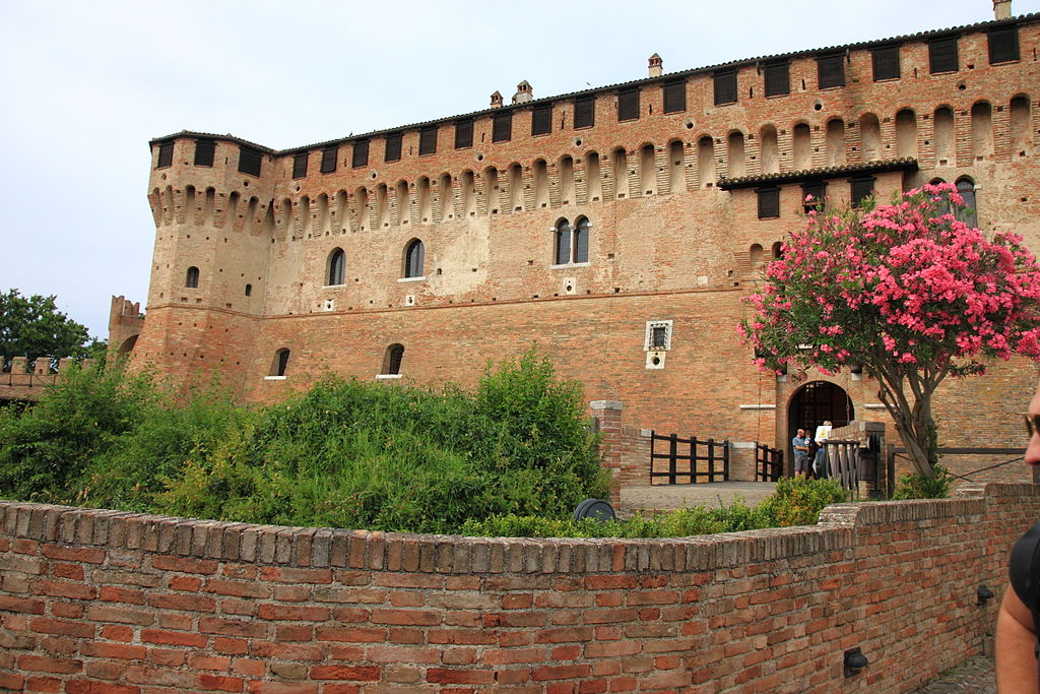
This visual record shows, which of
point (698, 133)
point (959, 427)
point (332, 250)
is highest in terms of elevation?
point (698, 133)

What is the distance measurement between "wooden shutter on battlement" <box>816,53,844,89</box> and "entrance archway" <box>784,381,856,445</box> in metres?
8.77

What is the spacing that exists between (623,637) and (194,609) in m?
2.42

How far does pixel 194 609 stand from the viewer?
4.43 metres

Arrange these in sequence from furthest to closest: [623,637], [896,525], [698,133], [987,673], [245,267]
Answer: [245,267], [698,133], [987,673], [896,525], [623,637]

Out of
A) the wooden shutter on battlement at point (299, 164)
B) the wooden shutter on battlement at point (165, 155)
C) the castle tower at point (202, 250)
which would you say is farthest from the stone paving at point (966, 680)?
the wooden shutter on battlement at point (165, 155)

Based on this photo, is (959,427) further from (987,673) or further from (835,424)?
(987,673)

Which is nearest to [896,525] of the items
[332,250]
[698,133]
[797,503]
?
[797,503]

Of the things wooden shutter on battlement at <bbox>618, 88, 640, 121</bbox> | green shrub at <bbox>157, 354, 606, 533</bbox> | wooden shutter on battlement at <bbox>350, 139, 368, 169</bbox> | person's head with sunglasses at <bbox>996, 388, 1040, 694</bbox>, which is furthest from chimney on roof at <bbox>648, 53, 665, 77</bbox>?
person's head with sunglasses at <bbox>996, 388, 1040, 694</bbox>

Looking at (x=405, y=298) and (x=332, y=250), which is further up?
(x=332, y=250)

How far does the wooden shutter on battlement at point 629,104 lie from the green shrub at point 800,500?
19.4 m

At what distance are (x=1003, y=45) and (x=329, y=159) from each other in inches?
905

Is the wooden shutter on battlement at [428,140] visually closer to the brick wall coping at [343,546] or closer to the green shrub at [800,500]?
the green shrub at [800,500]

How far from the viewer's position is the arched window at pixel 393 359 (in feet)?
98.0

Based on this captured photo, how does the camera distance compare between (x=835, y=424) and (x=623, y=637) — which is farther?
(x=835, y=424)
